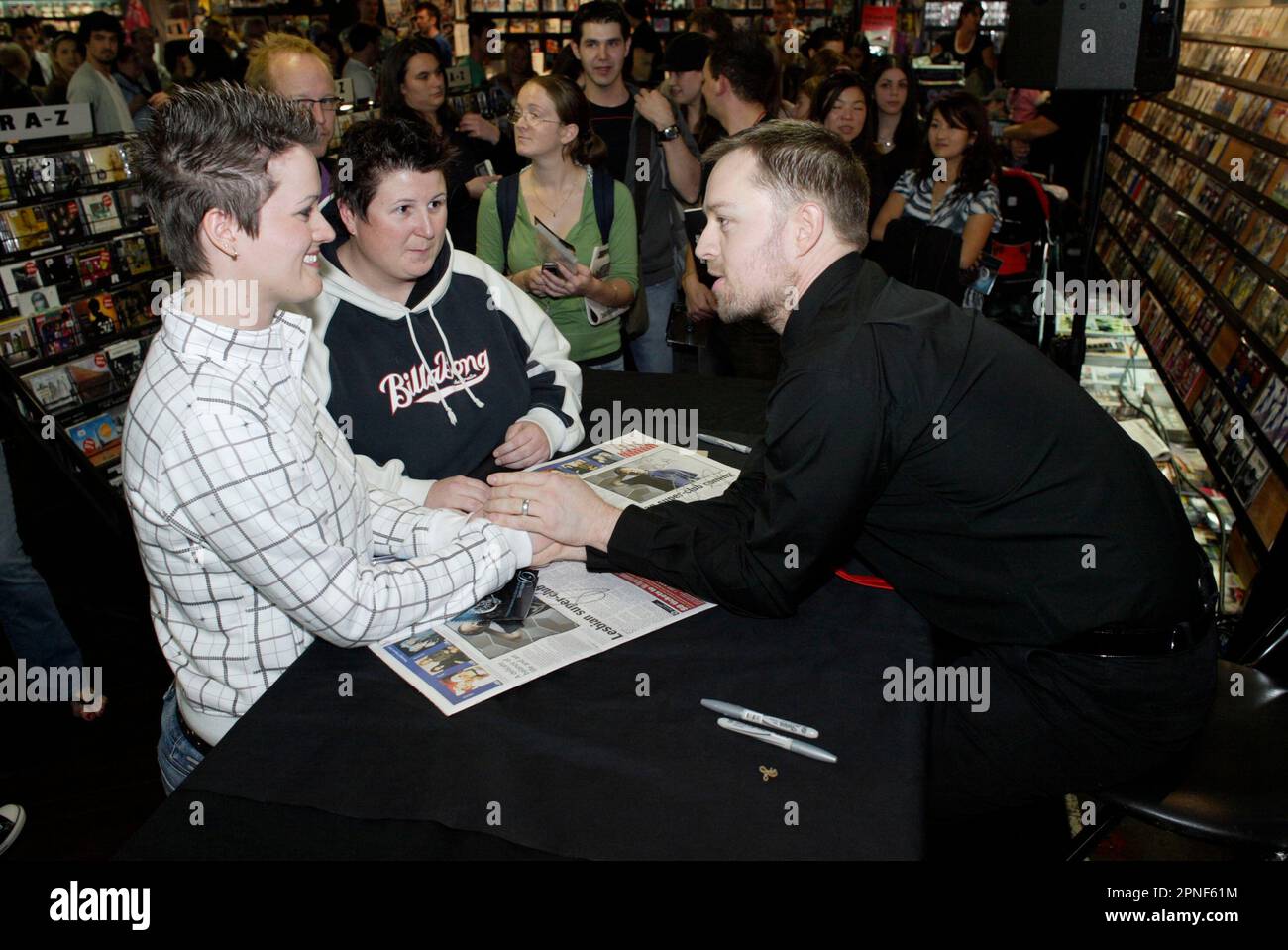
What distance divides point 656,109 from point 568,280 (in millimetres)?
1290

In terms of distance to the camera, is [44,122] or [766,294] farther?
[44,122]

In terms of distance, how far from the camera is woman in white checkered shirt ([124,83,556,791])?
1.31 meters

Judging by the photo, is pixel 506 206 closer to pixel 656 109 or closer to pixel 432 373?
pixel 656 109

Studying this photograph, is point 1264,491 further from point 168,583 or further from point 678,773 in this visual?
point 168,583

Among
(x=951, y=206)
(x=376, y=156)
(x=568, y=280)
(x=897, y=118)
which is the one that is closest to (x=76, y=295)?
(x=568, y=280)

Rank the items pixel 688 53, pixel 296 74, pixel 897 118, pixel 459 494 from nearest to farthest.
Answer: pixel 459 494 < pixel 296 74 < pixel 688 53 < pixel 897 118

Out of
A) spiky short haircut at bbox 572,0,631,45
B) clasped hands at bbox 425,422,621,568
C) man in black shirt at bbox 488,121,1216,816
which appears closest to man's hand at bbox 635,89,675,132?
spiky short haircut at bbox 572,0,631,45

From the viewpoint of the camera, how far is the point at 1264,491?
3.48m

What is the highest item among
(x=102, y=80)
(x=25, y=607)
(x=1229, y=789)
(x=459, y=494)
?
(x=102, y=80)

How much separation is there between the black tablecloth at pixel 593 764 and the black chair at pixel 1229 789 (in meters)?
0.56

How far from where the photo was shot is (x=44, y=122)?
11.4ft

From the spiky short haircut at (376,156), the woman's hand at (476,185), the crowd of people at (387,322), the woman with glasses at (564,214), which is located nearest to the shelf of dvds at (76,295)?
the crowd of people at (387,322)

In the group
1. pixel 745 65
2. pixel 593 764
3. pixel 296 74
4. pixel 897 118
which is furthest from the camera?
pixel 897 118
